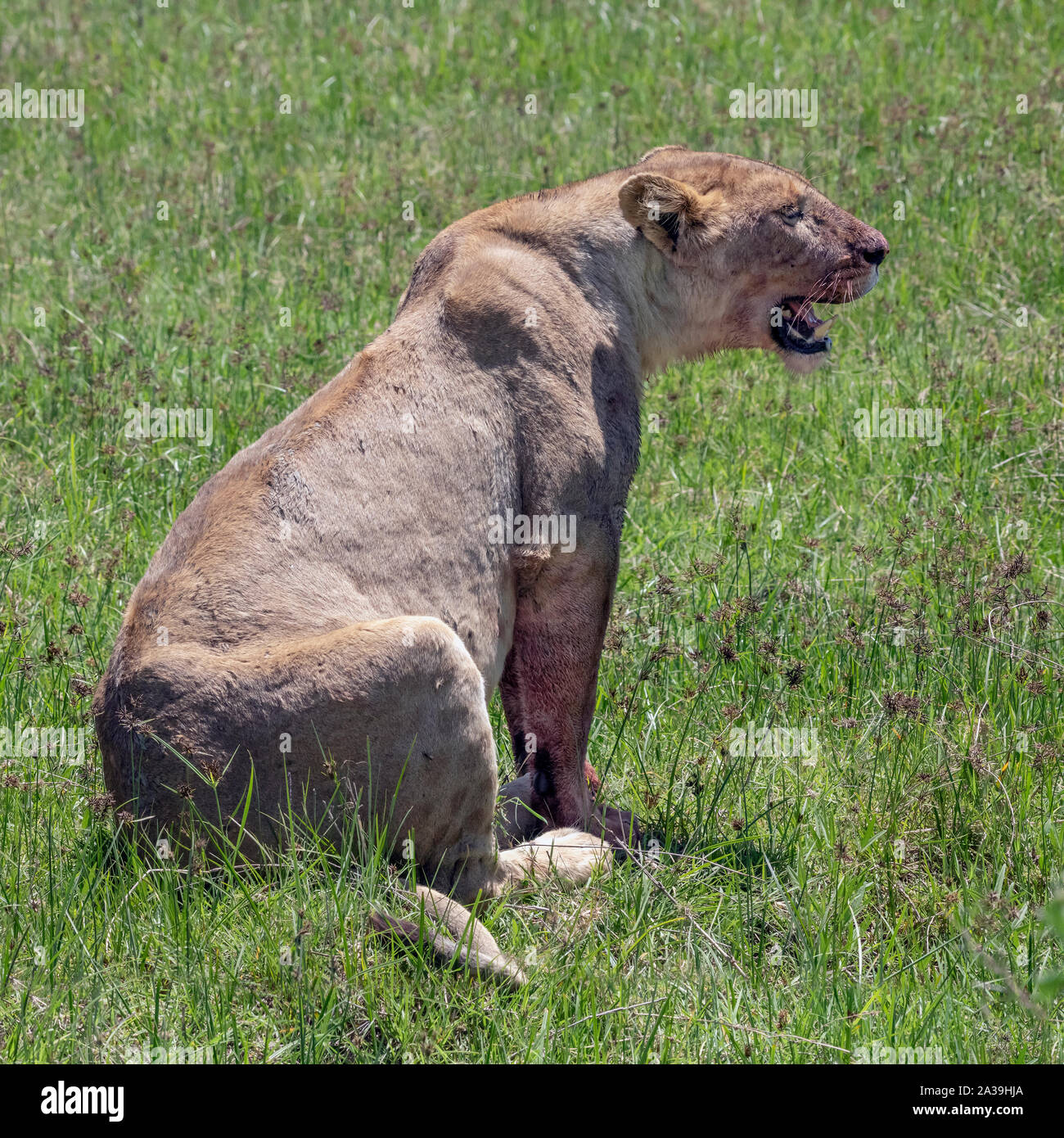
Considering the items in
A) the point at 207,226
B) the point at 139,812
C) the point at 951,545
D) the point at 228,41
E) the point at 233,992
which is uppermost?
the point at 228,41

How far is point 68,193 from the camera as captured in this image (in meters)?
10.4

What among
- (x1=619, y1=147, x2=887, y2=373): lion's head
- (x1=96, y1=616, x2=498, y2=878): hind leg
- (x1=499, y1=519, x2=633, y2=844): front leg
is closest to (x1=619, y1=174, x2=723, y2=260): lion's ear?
(x1=619, y1=147, x2=887, y2=373): lion's head

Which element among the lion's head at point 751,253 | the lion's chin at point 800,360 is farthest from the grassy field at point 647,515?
the lion's head at point 751,253

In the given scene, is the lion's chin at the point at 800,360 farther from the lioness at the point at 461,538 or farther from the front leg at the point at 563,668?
the front leg at the point at 563,668

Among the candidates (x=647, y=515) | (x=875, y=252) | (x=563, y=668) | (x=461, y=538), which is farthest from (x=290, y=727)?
(x=647, y=515)

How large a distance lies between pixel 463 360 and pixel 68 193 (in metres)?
6.59

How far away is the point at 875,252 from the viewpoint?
557cm

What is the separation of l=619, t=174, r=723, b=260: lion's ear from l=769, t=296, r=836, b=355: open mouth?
0.45m

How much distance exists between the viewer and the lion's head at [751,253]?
209 inches

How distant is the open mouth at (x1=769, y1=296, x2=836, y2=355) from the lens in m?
5.54

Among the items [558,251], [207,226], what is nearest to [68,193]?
[207,226]

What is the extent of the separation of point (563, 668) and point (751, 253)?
175 cm

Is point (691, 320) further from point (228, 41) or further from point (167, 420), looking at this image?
point (228, 41)

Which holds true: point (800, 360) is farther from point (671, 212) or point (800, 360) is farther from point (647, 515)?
point (647, 515)
